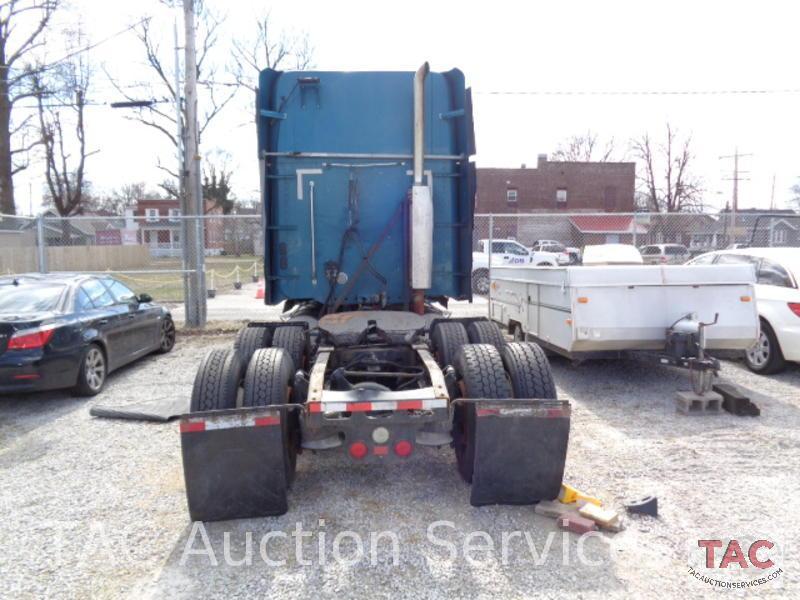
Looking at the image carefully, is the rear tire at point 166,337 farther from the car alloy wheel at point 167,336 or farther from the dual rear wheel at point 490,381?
the dual rear wheel at point 490,381

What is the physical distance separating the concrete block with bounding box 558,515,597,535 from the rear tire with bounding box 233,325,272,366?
287 cm

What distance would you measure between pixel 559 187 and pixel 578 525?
48.2 meters

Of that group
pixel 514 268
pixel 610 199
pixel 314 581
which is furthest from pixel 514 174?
pixel 314 581

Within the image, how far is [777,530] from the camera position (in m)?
3.69

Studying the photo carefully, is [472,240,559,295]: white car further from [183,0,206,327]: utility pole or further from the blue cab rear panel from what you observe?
the blue cab rear panel

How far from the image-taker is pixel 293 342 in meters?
5.11

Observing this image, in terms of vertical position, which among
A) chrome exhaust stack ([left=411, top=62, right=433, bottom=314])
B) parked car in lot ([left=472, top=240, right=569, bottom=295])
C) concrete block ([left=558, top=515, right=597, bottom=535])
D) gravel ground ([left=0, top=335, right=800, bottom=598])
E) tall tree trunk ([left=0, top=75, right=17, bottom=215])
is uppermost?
tall tree trunk ([left=0, top=75, right=17, bottom=215])

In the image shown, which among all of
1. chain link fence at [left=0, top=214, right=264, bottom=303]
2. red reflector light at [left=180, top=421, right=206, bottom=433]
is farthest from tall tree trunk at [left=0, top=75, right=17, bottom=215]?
red reflector light at [left=180, top=421, right=206, bottom=433]

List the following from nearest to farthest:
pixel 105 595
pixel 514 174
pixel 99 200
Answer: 1. pixel 105 595
2. pixel 514 174
3. pixel 99 200

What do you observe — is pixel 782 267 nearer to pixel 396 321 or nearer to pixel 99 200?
pixel 396 321

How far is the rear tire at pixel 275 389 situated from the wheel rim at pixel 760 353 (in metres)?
6.44

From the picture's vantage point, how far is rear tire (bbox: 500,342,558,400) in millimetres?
4043

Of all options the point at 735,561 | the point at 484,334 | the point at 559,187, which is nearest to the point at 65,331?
the point at 484,334

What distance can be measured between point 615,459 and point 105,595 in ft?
12.6
